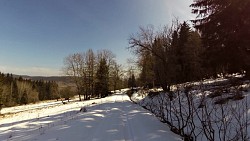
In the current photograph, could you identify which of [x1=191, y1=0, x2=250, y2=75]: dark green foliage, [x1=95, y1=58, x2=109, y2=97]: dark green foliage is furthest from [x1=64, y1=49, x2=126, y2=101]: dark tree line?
[x1=191, y1=0, x2=250, y2=75]: dark green foliage

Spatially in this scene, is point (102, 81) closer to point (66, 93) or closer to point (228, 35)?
point (66, 93)

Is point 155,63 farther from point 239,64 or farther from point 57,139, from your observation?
point 57,139

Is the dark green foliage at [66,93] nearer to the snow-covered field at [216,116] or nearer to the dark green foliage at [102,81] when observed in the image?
the dark green foliage at [102,81]

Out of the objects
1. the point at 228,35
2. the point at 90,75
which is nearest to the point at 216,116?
the point at 228,35

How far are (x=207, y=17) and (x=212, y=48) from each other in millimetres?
2386

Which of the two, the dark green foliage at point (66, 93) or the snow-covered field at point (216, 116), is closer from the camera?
the snow-covered field at point (216, 116)

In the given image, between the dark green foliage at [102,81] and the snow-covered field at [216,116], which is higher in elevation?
the dark green foliage at [102,81]

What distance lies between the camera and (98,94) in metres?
62.7

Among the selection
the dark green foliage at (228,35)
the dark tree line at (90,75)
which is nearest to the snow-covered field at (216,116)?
the dark green foliage at (228,35)

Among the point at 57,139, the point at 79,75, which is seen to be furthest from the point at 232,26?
the point at 79,75

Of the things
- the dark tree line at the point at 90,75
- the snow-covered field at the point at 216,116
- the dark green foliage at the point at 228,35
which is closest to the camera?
the snow-covered field at the point at 216,116

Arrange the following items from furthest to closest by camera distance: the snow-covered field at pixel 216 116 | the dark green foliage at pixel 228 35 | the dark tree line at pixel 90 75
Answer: the dark tree line at pixel 90 75 < the dark green foliage at pixel 228 35 < the snow-covered field at pixel 216 116

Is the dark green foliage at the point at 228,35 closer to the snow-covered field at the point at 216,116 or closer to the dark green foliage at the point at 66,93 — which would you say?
the snow-covered field at the point at 216,116

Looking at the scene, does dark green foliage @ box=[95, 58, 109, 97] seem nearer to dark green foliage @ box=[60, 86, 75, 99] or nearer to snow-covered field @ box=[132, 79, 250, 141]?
dark green foliage @ box=[60, 86, 75, 99]
